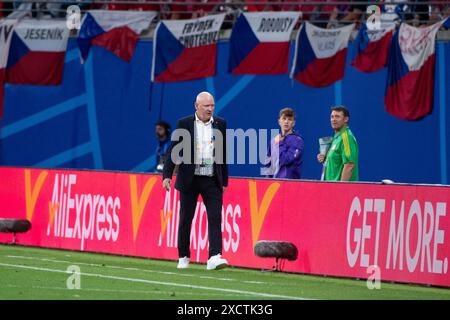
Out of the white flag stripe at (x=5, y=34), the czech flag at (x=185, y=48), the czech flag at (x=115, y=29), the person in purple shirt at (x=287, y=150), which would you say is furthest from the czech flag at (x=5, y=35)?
the person in purple shirt at (x=287, y=150)

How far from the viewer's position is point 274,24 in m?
23.8

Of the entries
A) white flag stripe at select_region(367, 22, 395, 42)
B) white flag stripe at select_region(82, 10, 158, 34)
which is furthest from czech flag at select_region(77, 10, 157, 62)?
white flag stripe at select_region(367, 22, 395, 42)

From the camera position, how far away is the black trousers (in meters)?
14.6

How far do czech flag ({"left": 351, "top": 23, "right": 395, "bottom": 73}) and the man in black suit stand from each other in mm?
8119

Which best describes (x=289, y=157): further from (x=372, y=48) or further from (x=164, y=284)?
(x=372, y=48)

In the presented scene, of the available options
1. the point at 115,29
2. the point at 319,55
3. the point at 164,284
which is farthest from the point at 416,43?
the point at 164,284

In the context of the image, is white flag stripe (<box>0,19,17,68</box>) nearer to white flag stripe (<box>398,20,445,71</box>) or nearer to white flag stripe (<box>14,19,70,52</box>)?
white flag stripe (<box>14,19,70,52</box>)

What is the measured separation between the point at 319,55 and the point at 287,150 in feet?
23.2

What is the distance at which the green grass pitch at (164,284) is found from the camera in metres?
11.4

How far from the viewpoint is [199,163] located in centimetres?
1480

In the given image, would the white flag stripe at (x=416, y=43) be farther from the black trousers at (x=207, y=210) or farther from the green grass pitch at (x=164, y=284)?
the black trousers at (x=207, y=210)
